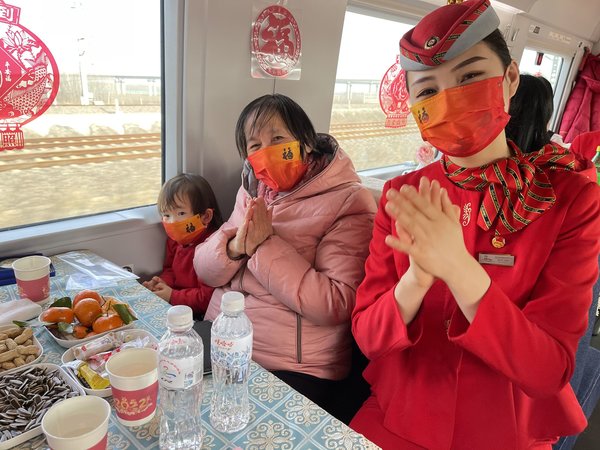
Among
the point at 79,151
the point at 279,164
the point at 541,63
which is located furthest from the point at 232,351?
the point at 541,63

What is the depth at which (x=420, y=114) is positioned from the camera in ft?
3.84

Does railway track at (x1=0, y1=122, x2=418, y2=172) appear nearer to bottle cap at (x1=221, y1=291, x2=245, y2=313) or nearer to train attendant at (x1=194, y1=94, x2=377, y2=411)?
train attendant at (x1=194, y1=94, x2=377, y2=411)

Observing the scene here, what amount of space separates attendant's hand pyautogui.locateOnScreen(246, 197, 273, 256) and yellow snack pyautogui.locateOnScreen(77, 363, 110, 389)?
66cm

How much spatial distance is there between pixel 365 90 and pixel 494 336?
8.99 ft

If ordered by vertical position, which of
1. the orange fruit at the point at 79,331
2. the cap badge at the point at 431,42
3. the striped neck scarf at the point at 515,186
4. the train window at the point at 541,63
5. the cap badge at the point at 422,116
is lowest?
the orange fruit at the point at 79,331

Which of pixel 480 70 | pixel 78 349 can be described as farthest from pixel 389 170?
pixel 78 349

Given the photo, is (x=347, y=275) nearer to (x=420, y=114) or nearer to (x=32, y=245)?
(x=420, y=114)

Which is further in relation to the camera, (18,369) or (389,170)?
(389,170)

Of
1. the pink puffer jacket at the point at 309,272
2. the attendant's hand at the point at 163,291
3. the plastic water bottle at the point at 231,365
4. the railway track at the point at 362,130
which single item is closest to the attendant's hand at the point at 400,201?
the plastic water bottle at the point at 231,365

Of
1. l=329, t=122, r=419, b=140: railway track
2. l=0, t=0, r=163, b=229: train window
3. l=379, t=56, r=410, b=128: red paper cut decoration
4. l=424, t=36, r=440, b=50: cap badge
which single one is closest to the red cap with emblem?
l=424, t=36, r=440, b=50: cap badge

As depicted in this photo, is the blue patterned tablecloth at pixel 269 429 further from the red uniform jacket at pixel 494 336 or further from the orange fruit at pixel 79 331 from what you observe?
the red uniform jacket at pixel 494 336

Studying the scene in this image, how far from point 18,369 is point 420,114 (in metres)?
1.24

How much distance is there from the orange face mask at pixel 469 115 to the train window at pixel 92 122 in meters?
1.50

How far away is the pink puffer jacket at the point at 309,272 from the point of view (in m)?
1.45
